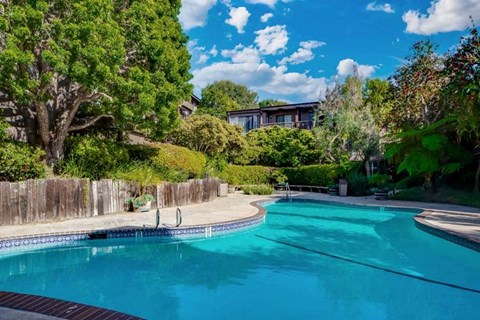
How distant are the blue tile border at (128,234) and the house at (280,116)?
69.8 feet

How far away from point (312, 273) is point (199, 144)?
579 inches

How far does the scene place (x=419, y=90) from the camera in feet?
58.1

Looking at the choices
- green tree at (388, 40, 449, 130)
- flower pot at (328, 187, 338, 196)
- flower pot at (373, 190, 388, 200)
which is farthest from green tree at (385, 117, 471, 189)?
flower pot at (328, 187, 338, 196)

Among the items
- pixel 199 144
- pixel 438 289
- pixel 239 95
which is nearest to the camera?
pixel 438 289

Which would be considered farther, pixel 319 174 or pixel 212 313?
pixel 319 174

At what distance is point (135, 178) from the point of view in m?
12.4

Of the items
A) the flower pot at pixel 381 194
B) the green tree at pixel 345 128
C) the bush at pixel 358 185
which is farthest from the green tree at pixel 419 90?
the flower pot at pixel 381 194

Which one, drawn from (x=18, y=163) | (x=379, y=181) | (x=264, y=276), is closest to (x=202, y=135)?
(x=379, y=181)

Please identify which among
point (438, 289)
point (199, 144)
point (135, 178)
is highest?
point (199, 144)

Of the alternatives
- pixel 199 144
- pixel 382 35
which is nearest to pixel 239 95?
pixel 382 35

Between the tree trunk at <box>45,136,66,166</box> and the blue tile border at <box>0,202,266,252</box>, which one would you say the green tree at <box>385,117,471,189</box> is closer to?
the blue tile border at <box>0,202,266,252</box>

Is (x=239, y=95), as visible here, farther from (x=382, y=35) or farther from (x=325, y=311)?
(x=325, y=311)

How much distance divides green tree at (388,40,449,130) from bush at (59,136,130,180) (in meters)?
14.9

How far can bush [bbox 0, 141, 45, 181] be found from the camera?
944 centimetres
